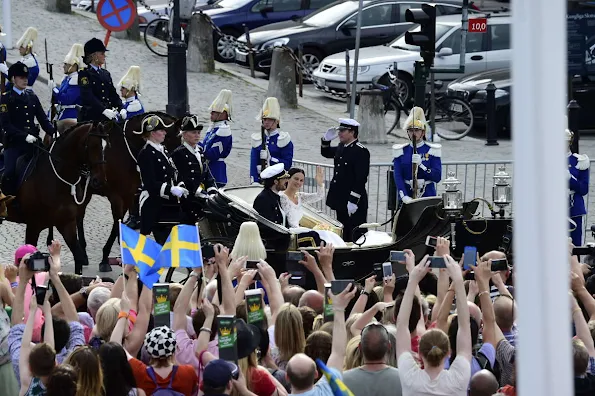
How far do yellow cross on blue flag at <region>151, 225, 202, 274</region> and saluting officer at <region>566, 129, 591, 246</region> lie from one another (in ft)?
23.0

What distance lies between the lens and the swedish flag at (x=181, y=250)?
371 inches

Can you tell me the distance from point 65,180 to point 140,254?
6113 mm

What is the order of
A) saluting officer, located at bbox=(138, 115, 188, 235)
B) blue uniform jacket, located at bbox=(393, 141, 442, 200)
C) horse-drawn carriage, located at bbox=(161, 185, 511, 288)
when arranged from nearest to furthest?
horse-drawn carriage, located at bbox=(161, 185, 511, 288)
saluting officer, located at bbox=(138, 115, 188, 235)
blue uniform jacket, located at bbox=(393, 141, 442, 200)

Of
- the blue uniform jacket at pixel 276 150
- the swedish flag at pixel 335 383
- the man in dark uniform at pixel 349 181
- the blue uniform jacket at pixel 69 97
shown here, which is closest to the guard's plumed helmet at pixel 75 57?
the blue uniform jacket at pixel 69 97

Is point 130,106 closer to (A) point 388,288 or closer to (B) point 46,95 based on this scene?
(B) point 46,95

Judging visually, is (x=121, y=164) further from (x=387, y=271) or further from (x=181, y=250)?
(x=387, y=271)

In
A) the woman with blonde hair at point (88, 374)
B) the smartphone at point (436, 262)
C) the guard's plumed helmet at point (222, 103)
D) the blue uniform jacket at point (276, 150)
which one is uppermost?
the guard's plumed helmet at point (222, 103)

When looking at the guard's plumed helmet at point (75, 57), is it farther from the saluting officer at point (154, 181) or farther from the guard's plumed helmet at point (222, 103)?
the saluting officer at point (154, 181)

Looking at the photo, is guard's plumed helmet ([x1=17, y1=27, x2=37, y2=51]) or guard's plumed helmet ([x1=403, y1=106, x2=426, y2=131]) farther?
guard's plumed helmet ([x1=17, y1=27, x2=37, y2=51])

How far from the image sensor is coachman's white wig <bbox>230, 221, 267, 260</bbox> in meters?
11.7

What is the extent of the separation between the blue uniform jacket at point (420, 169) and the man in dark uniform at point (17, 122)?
393 cm

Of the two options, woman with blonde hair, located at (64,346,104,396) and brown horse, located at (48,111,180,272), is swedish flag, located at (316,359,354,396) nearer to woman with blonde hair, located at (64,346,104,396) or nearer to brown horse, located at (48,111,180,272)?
woman with blonde hair, located at (64,346,104,396)

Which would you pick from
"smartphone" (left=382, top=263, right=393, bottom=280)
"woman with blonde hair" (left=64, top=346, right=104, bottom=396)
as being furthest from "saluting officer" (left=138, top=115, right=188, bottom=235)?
"woman with blonde hair" (left=64, top=346, right=104, bottom=396)

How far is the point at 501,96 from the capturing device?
2414 cm
